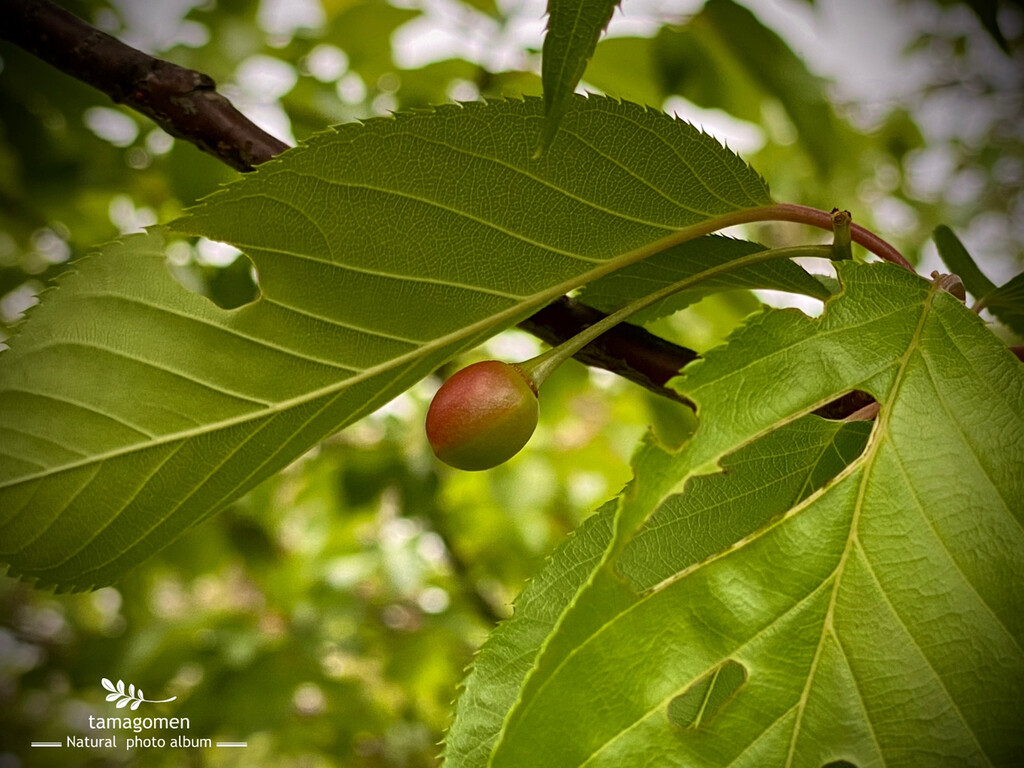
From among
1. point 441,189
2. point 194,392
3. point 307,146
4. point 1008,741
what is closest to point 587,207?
point 441,189

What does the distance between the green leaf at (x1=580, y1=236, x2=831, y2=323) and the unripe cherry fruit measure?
0.51 ft

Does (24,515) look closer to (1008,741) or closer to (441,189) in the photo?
(441,189)

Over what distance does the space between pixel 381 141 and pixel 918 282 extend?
413 millimetres

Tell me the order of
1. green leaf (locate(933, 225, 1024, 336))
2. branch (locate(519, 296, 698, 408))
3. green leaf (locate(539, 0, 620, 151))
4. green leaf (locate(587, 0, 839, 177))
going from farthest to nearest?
green leaf (locate(587, 0, 839, 177)) → green leaf (locate(933, 225, 1024, 336)) → branch (locate(519, 296, 698, 408)) → green leaf (locate(539, 0, 620, 151))

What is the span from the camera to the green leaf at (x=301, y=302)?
0.59 m

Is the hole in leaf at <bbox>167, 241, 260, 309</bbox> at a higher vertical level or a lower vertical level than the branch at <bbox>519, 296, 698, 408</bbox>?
higher

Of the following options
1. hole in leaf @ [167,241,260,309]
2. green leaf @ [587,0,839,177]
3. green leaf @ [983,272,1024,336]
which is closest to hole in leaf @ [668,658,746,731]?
green leaf @ [983,272,1024,336]

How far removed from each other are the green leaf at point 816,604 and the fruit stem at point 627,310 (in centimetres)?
13

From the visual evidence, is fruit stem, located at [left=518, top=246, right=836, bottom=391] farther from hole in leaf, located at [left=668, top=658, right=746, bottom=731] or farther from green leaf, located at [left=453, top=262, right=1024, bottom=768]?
hole in leaf, located at [left=668, top=658, right=746, bottom=731]

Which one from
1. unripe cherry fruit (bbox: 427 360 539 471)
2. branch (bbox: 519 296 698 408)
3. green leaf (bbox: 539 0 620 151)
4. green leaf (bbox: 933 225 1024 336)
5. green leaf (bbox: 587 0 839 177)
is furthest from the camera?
green leaf (bbox: 587 0 839 177)

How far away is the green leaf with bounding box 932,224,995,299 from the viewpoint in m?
0.86

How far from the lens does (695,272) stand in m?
0.68

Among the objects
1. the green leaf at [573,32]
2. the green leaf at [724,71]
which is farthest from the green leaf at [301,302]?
the green leaf at [724,71]

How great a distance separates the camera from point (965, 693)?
0.47 metres
